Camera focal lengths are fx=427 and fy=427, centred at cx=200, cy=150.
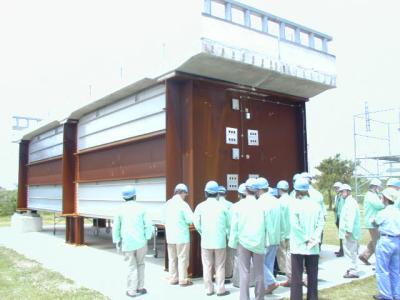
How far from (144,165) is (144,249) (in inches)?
133

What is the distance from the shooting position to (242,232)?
6289 millimetres

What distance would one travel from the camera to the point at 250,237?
6.19m

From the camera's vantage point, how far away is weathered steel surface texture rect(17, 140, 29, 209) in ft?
66.1

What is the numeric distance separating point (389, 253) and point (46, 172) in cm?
1430

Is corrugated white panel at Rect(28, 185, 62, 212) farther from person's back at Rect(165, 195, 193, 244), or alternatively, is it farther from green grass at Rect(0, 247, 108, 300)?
person's back at Rect(165, 195, 193, 244)

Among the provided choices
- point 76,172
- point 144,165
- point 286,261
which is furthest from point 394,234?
point 76,172

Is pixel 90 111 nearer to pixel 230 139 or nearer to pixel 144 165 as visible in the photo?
pixel 144 165

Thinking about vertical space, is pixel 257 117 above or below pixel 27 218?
above

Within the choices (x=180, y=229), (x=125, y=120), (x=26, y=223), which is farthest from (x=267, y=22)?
(x=26, y=223)

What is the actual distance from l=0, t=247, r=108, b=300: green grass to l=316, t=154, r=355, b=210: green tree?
30.8 m

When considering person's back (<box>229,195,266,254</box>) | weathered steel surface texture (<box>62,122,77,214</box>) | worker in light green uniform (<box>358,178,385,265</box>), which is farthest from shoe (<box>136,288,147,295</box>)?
weathered steel surface texture (<box>62,122,77,214</box>)

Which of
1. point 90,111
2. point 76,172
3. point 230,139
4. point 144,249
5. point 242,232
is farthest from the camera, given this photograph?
point 76,172

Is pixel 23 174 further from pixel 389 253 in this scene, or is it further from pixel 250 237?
pixel 389 253

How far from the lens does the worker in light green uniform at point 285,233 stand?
7.16 metres
